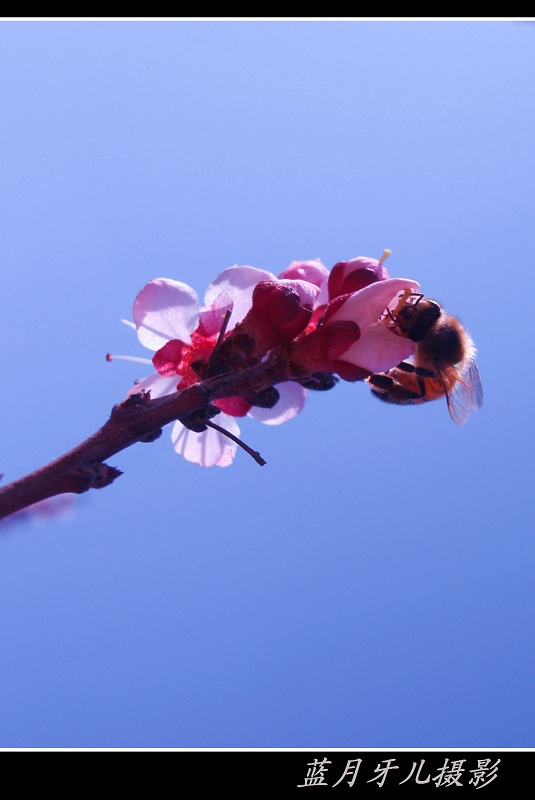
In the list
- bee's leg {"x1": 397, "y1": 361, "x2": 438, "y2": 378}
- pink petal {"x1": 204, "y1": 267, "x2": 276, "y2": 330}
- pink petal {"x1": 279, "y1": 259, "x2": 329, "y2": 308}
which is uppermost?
pink petal {"x1": 279, "y1": 259, "x2": 329, "y2": 308}

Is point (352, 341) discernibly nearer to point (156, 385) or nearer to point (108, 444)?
point (156, 385)

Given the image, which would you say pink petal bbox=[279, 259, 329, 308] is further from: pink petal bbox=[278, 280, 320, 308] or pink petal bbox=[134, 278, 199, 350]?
pink petal bbox=[134, 278, 199, 350]

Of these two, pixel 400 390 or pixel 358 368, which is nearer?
pixel 358 368

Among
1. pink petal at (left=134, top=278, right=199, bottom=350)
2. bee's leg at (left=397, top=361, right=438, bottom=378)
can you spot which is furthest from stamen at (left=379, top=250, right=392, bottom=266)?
pink petal at (left=134, top=278, right=199, bottom=350)

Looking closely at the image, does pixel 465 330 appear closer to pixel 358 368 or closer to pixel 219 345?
pixel 358 368

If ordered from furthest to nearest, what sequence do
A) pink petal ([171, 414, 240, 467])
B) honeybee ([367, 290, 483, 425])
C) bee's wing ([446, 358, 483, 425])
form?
pink petal ([171, 414, 240, 467]) < bee's wing ([446, 358, 483, 425]) < honeybee ([367, 290, 483, 425])
